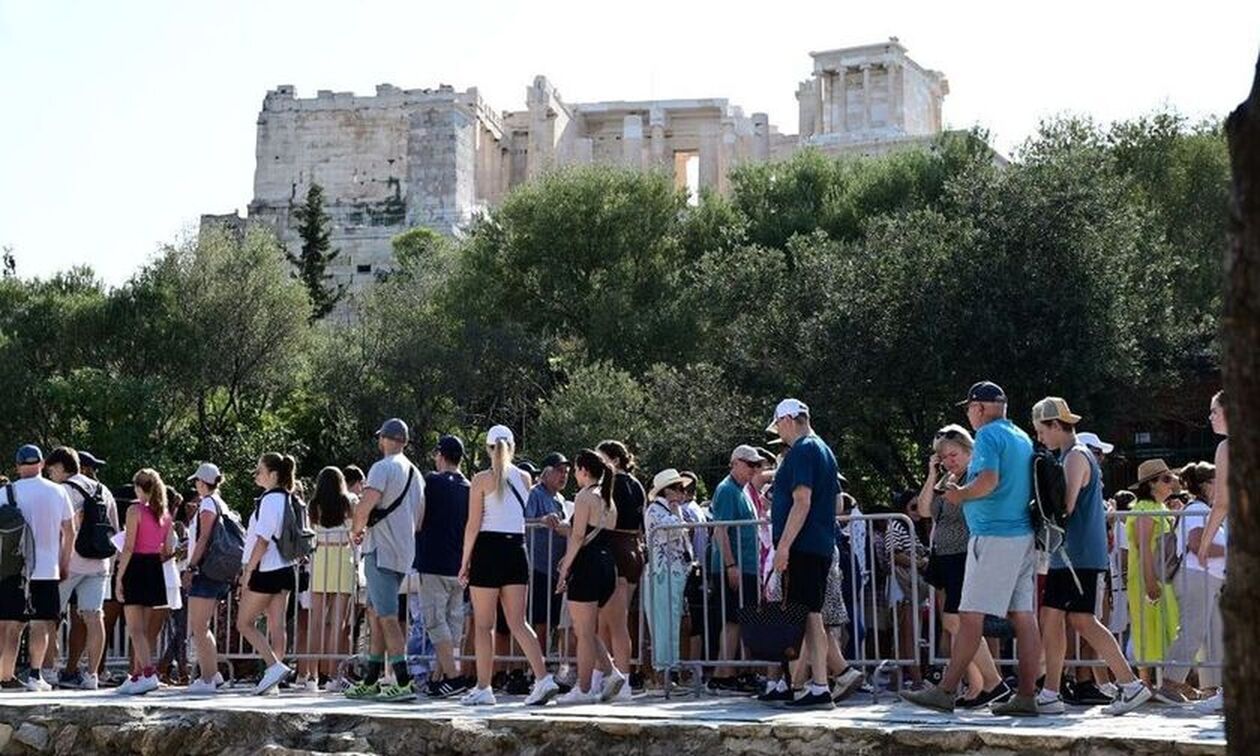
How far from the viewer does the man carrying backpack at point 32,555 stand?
41.7ft

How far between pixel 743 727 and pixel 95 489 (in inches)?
253

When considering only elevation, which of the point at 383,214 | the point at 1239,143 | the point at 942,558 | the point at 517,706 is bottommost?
the point at 517,706

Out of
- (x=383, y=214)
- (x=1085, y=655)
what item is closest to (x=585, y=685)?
(x=1085, y=655)

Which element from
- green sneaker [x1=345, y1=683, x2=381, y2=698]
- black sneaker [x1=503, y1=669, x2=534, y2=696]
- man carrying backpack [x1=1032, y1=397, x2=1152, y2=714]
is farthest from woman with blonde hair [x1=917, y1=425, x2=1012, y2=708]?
green sneaker [x1=345, y1=683, x2=381, y2=698]

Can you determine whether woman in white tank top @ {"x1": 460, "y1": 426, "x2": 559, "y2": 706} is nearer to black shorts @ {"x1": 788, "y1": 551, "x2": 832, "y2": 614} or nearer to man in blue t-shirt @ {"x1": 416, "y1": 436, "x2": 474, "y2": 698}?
man in blue t-shirt @ {"x1": 416, "y1": 436, "x2": 474, "y2": 698}

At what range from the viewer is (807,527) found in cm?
998

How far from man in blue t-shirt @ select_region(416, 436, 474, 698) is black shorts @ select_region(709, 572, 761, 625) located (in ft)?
5.28

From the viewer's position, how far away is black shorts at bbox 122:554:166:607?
12.8 metres

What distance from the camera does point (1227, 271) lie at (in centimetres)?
421

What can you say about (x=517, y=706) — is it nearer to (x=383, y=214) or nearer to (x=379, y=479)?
(x=379, y=479)

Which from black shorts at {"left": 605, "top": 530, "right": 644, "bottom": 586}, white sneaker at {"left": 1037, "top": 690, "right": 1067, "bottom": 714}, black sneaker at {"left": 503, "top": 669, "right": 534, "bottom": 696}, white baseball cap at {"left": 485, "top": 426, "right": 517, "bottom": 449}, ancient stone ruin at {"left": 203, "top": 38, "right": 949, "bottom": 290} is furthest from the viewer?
ancient stone ruin at {"left": 203, "top": 38, "right": 949, "bottom": 290}

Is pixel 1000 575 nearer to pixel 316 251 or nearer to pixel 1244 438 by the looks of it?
pixel 1244 438

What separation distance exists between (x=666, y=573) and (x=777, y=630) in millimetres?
1685

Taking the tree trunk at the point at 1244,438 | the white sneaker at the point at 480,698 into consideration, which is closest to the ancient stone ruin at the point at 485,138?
the white sneaker at the point at 480,698
